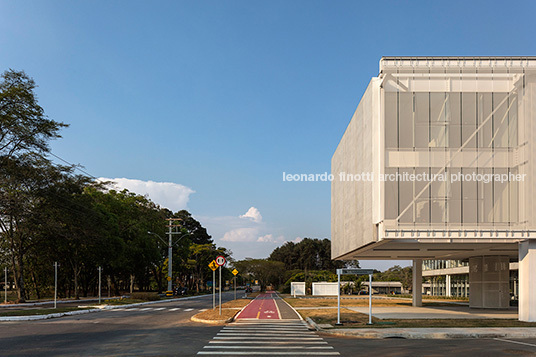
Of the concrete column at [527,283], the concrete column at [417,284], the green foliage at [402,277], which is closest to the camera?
the concrete column at [527,283]

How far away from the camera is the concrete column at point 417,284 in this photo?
45.5 meters

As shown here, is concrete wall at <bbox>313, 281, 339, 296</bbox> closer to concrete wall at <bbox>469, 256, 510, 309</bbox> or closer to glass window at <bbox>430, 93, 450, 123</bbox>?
concrete wall at <bbox>469, 256, 510, 309</bbox>

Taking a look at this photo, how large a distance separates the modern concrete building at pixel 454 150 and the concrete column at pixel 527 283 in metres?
0.28

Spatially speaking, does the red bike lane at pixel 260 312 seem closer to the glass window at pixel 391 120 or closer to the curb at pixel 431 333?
the curb at pixel 431 333

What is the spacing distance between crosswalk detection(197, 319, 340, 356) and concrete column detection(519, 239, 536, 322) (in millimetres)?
12761

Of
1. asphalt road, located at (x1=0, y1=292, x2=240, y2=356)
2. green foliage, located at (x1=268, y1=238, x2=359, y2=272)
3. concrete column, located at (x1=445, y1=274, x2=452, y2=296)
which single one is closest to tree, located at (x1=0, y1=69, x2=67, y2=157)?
asphalt road, located at (x1=0, y1=292, x2=240, y2=356)

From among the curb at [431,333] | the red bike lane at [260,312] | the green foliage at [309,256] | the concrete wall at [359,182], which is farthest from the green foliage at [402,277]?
the curb at [431,333]

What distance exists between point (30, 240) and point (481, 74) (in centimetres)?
4574

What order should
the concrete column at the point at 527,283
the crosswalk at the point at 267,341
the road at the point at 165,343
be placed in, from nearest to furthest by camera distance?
the road at the point at 165,343, the crosswalk at the point at 267,341, the concrete column at the point at 527,283

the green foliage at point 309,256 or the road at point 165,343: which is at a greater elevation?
the road at point 165,343

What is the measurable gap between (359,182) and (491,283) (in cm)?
1675

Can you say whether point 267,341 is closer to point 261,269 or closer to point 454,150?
point 454,150

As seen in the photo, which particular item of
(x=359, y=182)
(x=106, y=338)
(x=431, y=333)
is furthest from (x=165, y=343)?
(x=359, y=182)

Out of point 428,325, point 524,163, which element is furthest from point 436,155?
point 428,325
